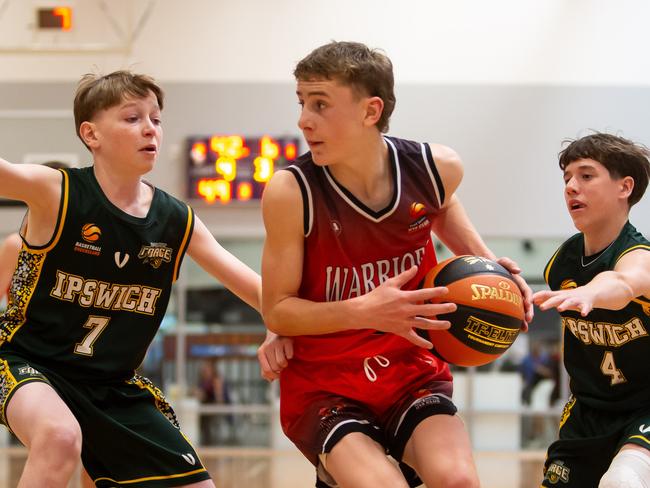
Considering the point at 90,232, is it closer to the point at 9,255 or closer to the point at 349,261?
the point at 349,261

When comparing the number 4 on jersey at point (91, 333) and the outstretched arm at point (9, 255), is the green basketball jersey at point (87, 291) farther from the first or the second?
the outstretched arm at point (9, 255)

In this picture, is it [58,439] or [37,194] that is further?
[37,194]

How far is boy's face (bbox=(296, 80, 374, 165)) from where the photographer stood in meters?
3.17

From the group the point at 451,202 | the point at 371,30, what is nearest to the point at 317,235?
the point at 451,202

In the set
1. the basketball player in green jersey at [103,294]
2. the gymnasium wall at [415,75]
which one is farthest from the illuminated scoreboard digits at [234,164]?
the basketball player in green jersey at [103,294]

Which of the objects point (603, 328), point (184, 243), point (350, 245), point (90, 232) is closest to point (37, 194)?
point (90, 232)

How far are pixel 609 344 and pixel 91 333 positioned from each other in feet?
6.61

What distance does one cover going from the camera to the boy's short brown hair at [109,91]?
364 centimetres

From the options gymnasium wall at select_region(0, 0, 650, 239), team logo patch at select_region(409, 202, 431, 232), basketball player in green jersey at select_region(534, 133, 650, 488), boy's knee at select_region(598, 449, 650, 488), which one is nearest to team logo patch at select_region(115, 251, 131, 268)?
team logo patch at select_region(409, 202, 431, 232)

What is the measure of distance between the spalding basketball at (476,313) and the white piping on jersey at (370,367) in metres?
0.19

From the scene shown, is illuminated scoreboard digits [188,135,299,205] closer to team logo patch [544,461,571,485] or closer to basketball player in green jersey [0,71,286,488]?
basketball player in green jersey [0,71,286,488]

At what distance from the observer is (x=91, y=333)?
11.3 feet

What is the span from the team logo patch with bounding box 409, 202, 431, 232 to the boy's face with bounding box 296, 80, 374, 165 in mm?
331

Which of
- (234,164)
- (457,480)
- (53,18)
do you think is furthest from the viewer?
(53,18)
